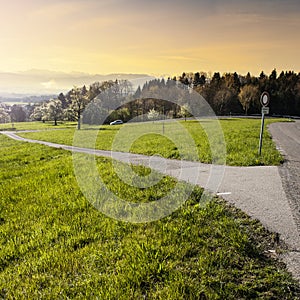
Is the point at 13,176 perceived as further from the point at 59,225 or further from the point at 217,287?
the point at 217,287

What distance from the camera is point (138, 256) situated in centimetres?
446

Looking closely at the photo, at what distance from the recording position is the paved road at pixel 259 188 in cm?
522

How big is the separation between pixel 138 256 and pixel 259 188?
4717mm

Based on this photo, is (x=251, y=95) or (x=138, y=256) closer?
(x=138, y=256)

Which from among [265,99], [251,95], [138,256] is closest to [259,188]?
[138,256]

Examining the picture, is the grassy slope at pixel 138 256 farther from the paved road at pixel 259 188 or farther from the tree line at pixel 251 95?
the tree line at pixel 251 95

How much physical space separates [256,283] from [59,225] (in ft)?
13.6

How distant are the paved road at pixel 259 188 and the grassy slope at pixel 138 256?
1.21 feet

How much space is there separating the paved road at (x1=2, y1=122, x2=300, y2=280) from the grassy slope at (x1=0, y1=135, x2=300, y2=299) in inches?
14.5

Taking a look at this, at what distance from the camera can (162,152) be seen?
15.2 metres

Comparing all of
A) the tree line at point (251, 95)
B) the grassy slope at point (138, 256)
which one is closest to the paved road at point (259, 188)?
the grassy slope at point (138, 256)

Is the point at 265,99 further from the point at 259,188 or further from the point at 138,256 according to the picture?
the point at 138,256

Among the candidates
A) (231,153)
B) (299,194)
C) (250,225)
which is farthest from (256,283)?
(231,153)

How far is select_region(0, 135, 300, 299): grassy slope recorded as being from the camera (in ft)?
12.1
